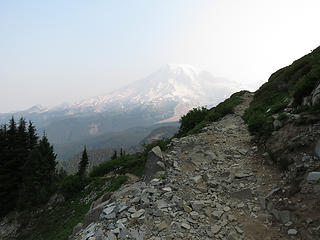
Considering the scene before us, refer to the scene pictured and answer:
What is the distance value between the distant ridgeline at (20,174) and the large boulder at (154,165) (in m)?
24.6

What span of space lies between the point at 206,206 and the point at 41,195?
1139 inches

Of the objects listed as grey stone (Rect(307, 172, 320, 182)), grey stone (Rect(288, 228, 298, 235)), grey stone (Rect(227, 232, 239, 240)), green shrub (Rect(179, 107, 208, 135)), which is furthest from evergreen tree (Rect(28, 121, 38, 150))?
grey stone (Rect(307, 172, 320, 182))

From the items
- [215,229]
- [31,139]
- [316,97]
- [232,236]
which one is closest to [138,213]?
[215,229]

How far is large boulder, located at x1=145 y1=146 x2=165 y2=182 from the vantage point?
10094 millimetres

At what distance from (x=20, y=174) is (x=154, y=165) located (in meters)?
33.4

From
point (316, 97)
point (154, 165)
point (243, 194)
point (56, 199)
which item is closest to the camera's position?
point (243, 194)

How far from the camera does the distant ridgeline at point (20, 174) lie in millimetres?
27281

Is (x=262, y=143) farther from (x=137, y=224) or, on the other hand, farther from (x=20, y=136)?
(x=20, y=136)

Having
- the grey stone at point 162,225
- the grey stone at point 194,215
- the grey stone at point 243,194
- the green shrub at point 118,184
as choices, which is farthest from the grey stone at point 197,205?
the green shrub at point 118,184

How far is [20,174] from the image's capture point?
3148cm

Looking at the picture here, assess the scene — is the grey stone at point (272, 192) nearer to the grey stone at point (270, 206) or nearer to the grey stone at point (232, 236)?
the grey stone at point (270, 206)

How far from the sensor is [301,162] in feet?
21.0

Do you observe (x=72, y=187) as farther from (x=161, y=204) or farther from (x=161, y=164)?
(x=161, y=204)

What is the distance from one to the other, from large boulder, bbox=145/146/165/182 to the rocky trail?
0.29 ft
